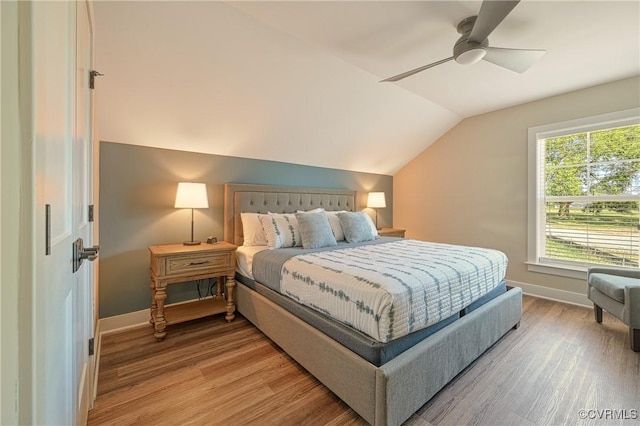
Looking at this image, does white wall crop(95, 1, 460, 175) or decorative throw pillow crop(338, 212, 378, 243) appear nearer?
white wall crop(95, 1, 460, 175)

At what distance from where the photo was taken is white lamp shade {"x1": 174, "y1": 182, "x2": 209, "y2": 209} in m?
2.68

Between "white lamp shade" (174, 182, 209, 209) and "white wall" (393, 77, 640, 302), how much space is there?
372 cm

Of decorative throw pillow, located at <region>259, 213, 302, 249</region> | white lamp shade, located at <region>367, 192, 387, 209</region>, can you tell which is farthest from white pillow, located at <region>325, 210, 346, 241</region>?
white lamp shade, located at <region>367, 192, 387, 209</region>

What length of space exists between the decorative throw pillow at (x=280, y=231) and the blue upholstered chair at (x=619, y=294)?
2.88 m

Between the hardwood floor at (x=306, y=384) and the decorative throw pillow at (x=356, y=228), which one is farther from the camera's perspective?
the decorative throw pillow at (x=356, y=228)

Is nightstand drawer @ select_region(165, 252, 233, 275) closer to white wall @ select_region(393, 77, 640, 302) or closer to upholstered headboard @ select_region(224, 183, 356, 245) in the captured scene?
upholstered headboard @ select_region(224, 183, 356, 245)

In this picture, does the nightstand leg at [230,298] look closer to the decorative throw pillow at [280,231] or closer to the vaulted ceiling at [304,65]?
the decorative throw pillow at [280,231]

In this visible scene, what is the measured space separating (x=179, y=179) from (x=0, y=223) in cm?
270

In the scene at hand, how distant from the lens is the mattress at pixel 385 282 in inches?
58.5

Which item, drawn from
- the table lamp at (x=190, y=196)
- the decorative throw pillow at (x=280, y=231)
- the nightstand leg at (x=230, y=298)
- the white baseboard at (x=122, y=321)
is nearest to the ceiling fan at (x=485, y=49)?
the decorative throw pillow at (x=280, y=231)

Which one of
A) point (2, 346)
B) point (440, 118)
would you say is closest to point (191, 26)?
point (2, 346)

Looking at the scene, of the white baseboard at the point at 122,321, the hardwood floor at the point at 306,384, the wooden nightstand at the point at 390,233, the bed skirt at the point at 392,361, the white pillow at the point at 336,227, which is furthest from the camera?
the wooden nightstand at the point at 390,233

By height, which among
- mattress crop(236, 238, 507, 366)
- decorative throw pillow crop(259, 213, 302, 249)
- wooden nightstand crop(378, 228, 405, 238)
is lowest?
mattress crop(236, 238, 507, 366)

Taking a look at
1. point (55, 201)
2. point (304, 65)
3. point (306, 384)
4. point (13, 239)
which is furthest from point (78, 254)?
point (304, 65)
